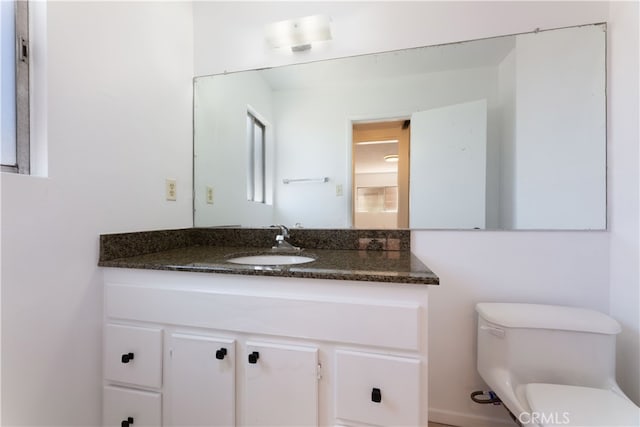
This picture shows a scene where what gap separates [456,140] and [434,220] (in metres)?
0.42

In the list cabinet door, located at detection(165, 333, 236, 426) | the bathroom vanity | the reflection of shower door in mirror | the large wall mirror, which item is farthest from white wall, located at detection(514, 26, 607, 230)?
cabinet door, located at detection(165, 333, 236, 426)

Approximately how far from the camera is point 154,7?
127 centimetres

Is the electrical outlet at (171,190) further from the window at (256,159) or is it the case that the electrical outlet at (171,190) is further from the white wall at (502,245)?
the white wall at (502,245)

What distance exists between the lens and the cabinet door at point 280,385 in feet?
2.71

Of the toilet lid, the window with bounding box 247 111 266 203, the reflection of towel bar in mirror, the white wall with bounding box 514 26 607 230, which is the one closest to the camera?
the toilet lid

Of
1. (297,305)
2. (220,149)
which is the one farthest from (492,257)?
(220,149)

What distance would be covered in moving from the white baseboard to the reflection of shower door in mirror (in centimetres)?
90

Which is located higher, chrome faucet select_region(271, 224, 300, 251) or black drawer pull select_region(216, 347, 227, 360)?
chrome faucet select_region(271, 224, 300, 251)

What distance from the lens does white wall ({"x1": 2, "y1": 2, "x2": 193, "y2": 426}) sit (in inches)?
30.7

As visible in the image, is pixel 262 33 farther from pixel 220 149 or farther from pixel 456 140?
pixel 456 140

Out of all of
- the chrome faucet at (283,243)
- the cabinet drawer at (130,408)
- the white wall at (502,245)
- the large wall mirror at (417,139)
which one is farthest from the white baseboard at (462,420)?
the cabinet drawer at (130,408)

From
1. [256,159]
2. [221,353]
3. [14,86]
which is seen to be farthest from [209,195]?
[221,353]

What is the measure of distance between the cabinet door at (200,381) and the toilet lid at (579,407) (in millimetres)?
961

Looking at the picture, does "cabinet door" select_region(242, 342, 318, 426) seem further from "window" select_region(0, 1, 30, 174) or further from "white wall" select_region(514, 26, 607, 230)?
"white wall" select_region(514, 26, 607, 230)
